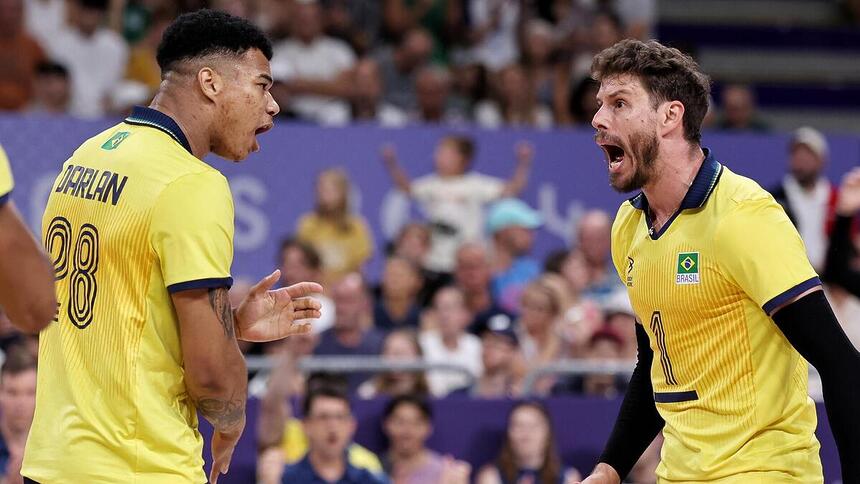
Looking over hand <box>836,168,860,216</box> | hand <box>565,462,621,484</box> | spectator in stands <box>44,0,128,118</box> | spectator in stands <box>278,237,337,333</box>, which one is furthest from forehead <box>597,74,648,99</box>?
spectator in stands <box>44,0,128,118</box>

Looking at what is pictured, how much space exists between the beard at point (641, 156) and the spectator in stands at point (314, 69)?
7.61m

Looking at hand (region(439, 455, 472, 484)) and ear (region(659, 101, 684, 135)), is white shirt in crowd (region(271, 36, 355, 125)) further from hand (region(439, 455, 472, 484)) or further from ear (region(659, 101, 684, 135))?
ear (region(659, 101, 684, 135))

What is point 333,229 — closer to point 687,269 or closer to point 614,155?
point 614,155

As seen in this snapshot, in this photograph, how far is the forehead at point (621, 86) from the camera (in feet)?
12.9

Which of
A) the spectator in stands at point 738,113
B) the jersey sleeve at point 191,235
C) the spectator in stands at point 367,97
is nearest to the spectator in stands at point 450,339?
the spectator in stands at point 367,97

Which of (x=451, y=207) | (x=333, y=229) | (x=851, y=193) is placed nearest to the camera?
(x=851, y=193)

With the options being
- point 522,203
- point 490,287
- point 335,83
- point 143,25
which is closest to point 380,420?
point 490,287

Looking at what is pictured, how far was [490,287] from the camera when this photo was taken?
34.2 feet

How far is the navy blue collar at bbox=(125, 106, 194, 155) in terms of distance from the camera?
3666 millimetres

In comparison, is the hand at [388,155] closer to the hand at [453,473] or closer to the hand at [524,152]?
the hand at [524,152]

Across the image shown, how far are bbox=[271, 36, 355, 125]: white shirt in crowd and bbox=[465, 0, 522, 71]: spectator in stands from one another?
1609 millimetres

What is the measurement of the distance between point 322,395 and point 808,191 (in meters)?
5.23

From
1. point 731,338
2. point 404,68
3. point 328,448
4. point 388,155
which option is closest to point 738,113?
point 404,68

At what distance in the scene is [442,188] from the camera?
10875 mm
